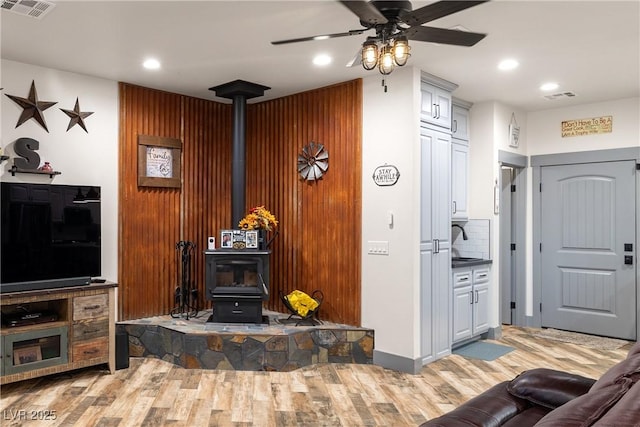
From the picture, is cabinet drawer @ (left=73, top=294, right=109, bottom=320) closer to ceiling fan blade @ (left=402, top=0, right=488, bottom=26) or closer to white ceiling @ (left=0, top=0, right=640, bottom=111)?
white ceiling @ (left=0, top=0, right=640, bottom=111)

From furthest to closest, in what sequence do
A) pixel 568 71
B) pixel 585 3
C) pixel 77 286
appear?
pixel 568 71, pixel 77 286, pixel 585 3

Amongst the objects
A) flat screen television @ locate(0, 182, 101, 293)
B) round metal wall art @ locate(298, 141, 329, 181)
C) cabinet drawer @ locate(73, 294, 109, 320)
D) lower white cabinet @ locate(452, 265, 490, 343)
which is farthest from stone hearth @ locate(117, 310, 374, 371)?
round metal wall art @ locate(298, 141, 329, 181)

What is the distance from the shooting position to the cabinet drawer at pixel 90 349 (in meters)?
4.05

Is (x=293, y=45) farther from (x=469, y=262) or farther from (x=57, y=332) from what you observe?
(x=57, y=332)

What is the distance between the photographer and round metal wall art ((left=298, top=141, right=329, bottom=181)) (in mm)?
5082

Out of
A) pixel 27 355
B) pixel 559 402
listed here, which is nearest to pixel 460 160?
pixel 559 402

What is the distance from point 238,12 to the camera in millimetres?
3211

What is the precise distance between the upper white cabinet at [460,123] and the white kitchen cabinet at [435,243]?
0.71 meters

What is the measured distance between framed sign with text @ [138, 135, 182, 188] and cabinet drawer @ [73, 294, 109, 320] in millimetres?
1368

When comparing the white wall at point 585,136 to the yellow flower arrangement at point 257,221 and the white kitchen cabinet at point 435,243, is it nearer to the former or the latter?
the white kitchen cabinet at point 435,243

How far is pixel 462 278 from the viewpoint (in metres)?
5.07

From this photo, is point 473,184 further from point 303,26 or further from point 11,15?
point 11,15

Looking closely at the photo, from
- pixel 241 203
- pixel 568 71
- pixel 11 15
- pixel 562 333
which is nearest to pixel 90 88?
pixel 11 15

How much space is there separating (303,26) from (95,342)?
10.3 feet
